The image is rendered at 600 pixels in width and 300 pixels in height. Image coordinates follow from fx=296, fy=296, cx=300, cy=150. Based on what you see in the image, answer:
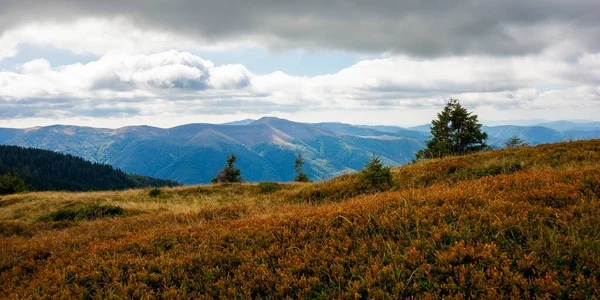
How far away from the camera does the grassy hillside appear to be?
452 centimetres

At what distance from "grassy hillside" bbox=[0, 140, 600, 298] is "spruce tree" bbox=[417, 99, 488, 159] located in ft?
119

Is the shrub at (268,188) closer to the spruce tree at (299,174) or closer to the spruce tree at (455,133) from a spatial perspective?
the spruce tree at (299,174)

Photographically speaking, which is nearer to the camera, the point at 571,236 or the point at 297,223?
the point at 571,236

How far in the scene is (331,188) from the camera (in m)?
17.0

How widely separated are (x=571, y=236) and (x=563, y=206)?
1.58 m

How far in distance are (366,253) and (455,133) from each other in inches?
1779

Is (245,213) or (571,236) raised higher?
(571,236)

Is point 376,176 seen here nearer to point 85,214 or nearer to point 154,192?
point 85,214

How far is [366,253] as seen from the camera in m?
5.64

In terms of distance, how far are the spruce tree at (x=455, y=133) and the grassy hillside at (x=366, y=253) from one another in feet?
119

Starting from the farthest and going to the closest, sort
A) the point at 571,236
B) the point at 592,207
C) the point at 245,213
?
the point at 245,213 < the point at 592,207 < the point at 571,236

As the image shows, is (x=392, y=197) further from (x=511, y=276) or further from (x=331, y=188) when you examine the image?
(x=331, y=188)

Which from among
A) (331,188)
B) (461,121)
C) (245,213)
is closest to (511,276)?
(245,213)

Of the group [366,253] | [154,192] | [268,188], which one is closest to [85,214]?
[154,192]
